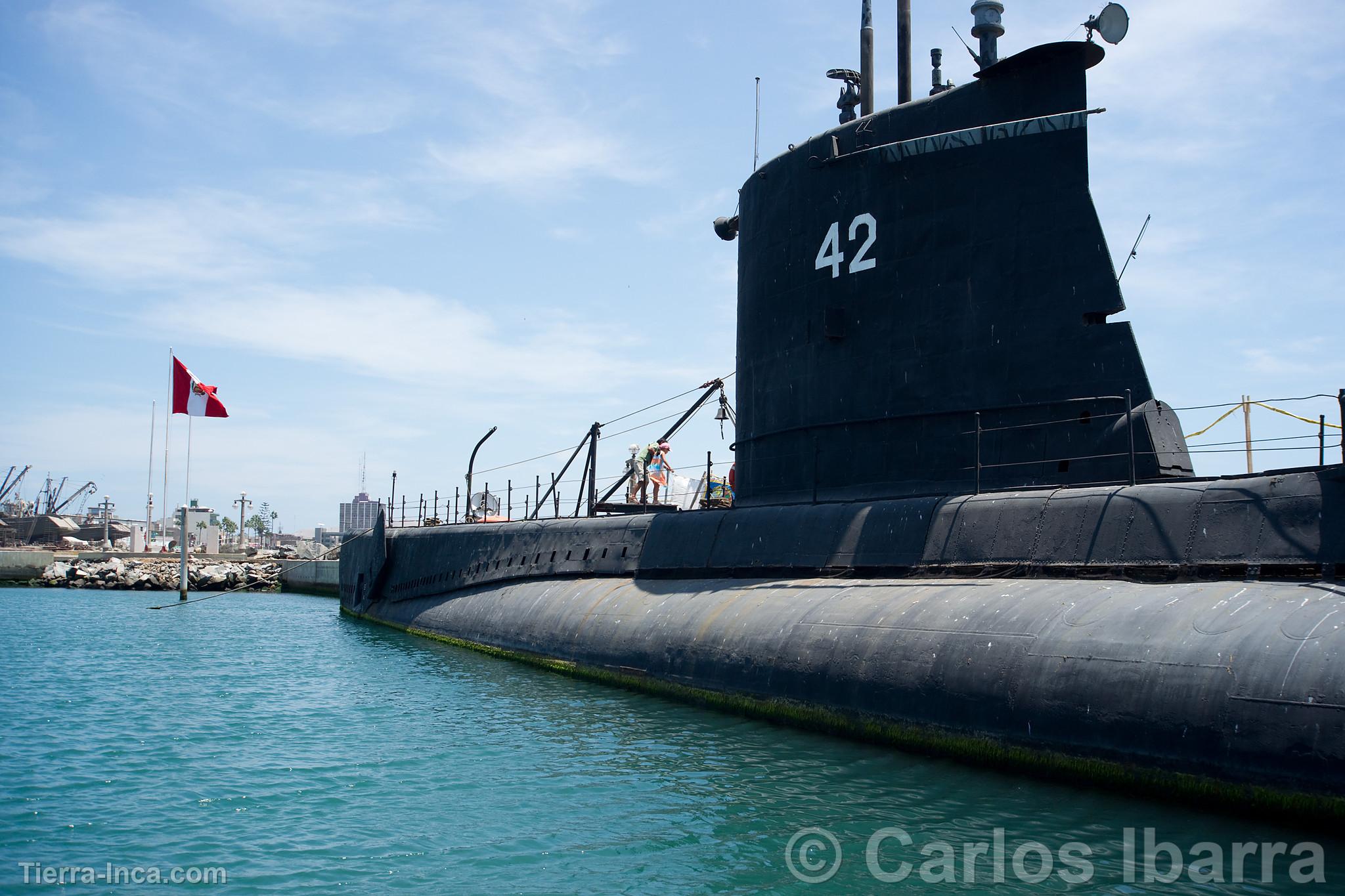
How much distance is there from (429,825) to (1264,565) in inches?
250

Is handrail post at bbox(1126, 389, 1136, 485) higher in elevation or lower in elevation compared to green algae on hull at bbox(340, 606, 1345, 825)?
higher

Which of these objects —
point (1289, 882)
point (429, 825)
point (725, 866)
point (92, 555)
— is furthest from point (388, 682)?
point (92, 555)

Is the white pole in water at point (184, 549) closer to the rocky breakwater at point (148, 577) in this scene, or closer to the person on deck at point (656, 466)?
the rocky breakwater at point (148, 577)

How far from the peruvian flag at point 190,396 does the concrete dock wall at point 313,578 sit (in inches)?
650

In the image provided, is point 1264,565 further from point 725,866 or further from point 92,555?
point 92,555

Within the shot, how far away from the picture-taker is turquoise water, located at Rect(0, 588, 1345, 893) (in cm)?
647

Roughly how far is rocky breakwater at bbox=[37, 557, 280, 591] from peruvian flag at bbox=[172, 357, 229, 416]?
58.3 ft

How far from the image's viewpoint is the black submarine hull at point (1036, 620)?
6742 millimetres

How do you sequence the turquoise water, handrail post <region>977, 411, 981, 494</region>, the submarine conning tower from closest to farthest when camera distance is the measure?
1. the turquoise water
2. the submarine conning tower
3. handrail post <region>977, 411, 981, 494</region>

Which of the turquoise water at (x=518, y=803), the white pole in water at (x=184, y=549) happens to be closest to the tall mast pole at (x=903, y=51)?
the turquoise water at (x=518, y=803)

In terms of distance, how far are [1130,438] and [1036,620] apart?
1.93m

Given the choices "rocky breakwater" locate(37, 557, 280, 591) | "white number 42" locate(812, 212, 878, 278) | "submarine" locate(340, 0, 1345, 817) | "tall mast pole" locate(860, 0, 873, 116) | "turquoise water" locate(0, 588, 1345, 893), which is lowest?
"turquoise water" locate(0, 588, 1345, 893)

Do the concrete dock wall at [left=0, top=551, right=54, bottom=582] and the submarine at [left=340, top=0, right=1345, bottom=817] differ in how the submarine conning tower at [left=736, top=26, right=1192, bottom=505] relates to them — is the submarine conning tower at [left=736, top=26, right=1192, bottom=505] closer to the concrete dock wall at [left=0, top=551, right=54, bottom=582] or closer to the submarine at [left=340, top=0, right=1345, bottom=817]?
the submarine at [left=340, top=0, right=1345, bottom=817]

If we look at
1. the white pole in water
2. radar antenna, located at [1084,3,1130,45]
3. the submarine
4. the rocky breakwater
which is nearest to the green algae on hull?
the submarine
